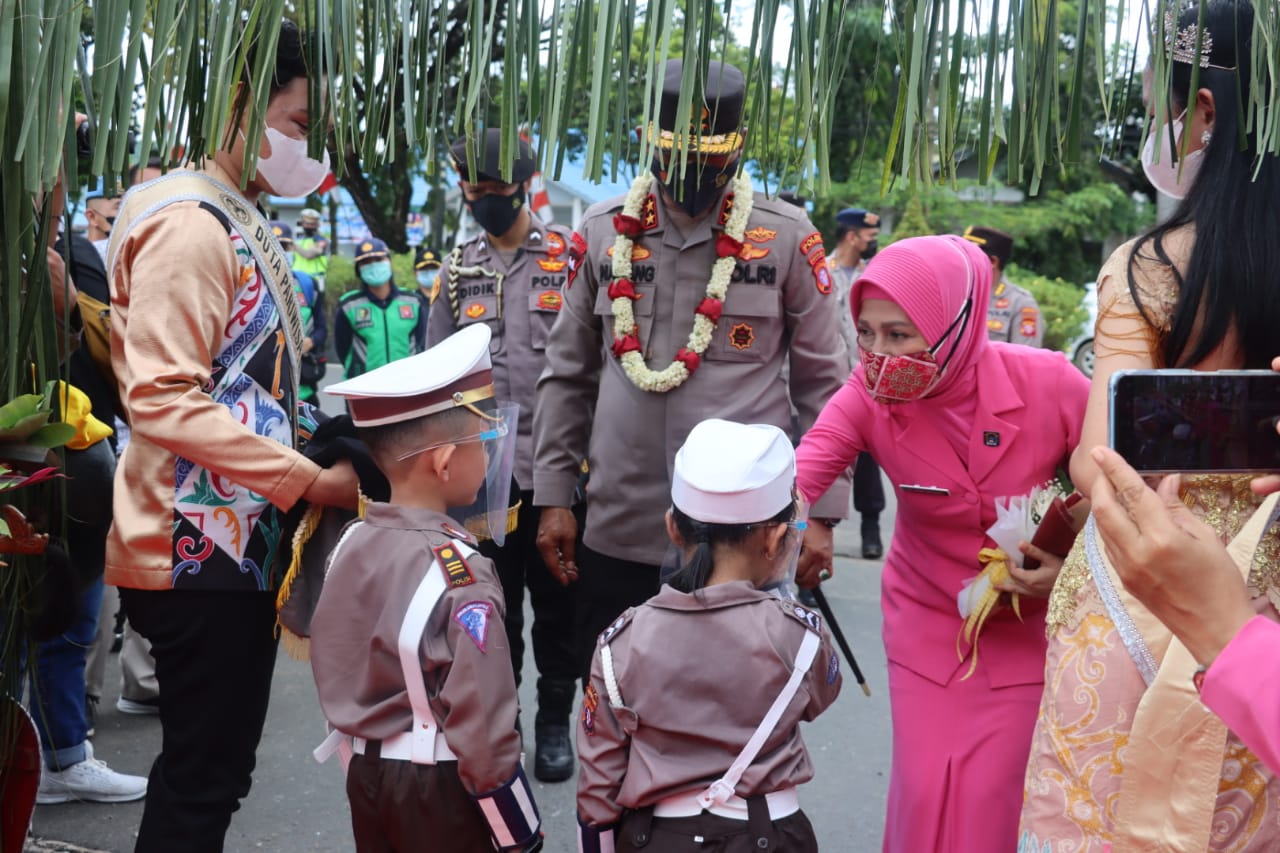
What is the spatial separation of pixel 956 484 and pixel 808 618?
40 cm

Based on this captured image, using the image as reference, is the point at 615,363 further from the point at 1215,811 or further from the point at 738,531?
the point at 1215,811

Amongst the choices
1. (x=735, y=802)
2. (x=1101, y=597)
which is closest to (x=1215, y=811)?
(x=1101, y=597)

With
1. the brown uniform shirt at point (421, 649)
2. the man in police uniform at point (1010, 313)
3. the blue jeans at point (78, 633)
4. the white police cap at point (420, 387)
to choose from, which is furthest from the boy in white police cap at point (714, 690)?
the man in police uniform at point (1010, 313)

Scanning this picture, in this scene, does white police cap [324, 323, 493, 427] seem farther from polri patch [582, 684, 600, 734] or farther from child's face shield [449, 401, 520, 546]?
polri patch [582, 684, 600, 734]

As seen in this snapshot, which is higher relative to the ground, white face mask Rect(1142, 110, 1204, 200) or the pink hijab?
white face mask Rect(1142, 110, 1204, 200)

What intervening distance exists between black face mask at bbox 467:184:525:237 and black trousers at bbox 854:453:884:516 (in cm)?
341

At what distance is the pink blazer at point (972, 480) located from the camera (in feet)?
8.55

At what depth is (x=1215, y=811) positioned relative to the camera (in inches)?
74.0

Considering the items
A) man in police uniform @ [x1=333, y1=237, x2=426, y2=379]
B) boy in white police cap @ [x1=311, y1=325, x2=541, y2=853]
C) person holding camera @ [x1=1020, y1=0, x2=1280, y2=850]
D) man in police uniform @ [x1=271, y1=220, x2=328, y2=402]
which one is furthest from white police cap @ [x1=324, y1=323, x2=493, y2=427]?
man in police uniform @ [x1=333, y1=237, x2=426, y2=379]

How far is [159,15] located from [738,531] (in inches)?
55.5

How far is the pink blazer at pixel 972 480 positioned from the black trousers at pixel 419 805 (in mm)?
918

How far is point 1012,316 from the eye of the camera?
7.64 meters

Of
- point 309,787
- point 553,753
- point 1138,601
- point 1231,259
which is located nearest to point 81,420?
point 1138,601

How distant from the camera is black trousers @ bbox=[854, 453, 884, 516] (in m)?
7.64
